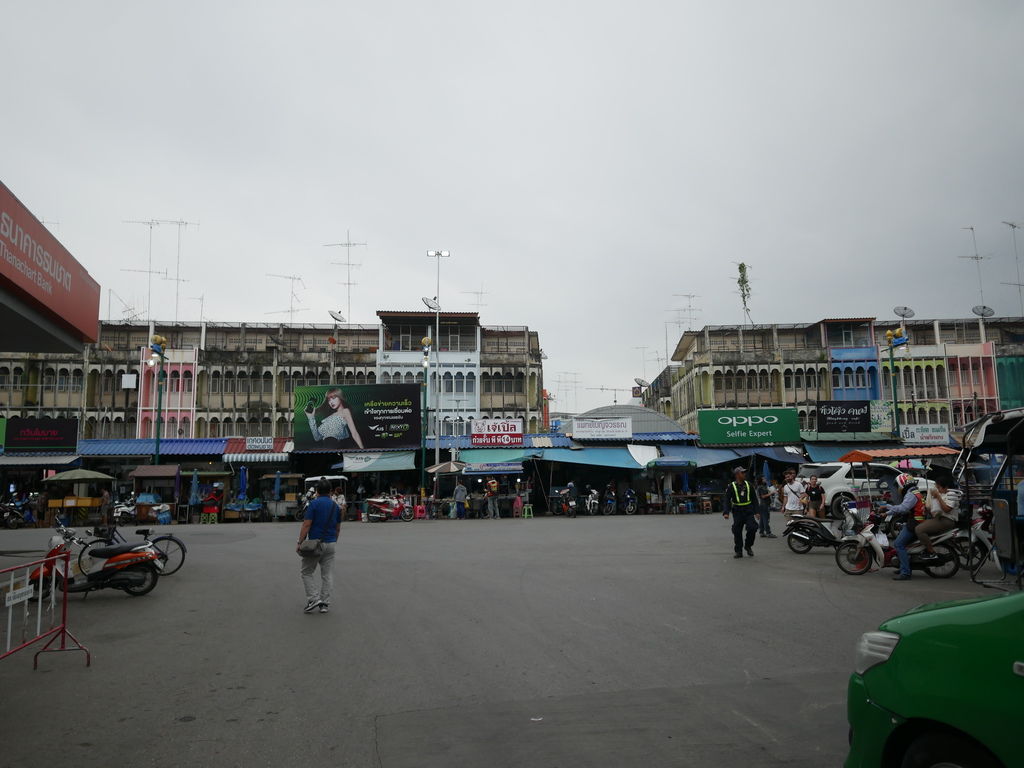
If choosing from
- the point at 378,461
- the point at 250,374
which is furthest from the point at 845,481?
the point at 250,374

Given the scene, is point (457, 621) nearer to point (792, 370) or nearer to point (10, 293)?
point (10, 293)

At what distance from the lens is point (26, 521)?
3169 cm

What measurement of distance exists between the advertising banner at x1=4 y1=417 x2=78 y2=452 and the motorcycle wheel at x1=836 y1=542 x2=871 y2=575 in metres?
40.0

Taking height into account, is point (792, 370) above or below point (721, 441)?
above

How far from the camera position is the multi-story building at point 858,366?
50344mm

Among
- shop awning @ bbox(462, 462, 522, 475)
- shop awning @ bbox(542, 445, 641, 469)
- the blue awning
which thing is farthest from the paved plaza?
the blue awning

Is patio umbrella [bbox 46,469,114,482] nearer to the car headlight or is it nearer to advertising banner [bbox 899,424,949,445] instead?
the car headlight

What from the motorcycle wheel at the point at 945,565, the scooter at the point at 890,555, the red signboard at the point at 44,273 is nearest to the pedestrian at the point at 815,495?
the scooter at the point at 890,555

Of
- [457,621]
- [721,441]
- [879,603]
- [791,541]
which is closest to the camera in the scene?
[457,621]

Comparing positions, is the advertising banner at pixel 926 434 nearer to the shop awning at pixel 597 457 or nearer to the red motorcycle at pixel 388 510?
the shop awning at pixel 597 457

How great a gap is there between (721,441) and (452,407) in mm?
21488

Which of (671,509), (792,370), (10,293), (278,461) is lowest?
(671,509)

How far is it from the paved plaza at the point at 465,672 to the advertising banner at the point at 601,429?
81.3ft

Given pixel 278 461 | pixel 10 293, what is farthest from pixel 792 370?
pixel 10 293
